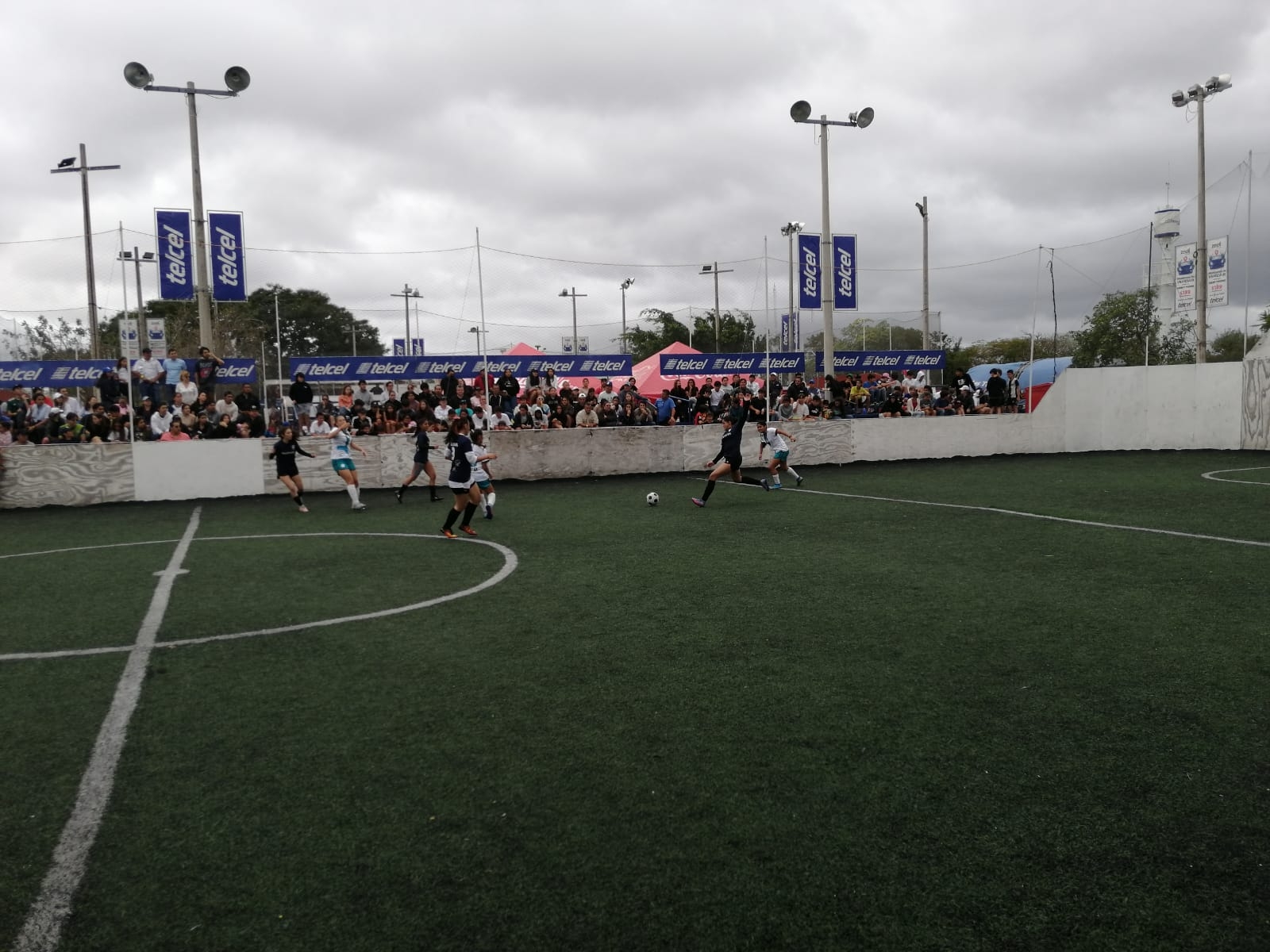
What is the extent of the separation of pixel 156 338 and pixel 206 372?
5.14 feet

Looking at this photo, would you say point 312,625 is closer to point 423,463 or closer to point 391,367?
point 423,463

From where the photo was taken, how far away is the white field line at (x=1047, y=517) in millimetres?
10477

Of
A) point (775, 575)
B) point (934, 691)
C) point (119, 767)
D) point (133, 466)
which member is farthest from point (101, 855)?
point (133, 466)

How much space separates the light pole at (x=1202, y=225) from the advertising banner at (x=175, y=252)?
2729 centimetres

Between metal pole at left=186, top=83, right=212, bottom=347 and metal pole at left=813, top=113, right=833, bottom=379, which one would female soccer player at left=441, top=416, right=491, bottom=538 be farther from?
metal pole at left=813, top=113, right=833, bottom=379

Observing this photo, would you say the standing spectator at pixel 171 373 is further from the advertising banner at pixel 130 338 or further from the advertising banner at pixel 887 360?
the advertising banner at pixel 887 360

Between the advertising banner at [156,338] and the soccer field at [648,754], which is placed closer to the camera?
the soccer field at [648,754]

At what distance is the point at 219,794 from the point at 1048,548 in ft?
29.6

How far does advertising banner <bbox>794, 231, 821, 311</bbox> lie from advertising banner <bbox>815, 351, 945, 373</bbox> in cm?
261

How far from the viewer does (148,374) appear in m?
A: 19.1

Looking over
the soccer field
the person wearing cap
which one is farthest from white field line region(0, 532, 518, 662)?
the person wearing cap

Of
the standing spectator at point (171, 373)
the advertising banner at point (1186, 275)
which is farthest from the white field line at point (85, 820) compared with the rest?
the advertising banner at point (1186, 275)

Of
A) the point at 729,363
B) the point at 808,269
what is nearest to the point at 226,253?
the point at 729,363

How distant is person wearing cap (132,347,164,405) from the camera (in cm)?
1900
